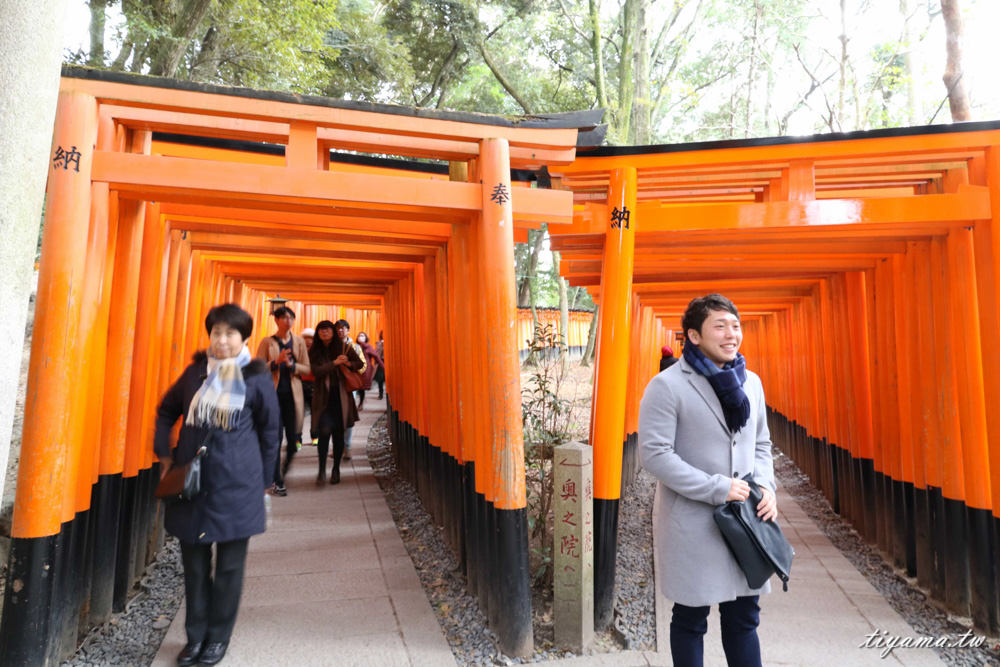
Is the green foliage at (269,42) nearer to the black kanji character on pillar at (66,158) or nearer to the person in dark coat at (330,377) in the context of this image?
the person in dark coat at (330,377)

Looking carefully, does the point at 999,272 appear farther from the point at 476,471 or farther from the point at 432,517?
the point at 432,517

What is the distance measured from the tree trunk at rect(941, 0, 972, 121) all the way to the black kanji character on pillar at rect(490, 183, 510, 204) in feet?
19.4

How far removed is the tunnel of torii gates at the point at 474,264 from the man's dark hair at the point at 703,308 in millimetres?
1148

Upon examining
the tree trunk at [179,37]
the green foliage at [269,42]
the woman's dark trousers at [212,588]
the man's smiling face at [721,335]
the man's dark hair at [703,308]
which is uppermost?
the green foliage at [269,42]

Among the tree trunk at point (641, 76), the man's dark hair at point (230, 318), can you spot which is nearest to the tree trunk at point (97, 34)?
the man's dark hair at point (230, 318)

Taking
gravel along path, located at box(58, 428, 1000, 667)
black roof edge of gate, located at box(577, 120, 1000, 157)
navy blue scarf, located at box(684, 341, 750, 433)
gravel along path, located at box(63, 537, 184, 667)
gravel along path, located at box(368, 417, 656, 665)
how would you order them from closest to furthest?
1. navy blue scarf, located at box(684, 341, 750, 433)
2. gravel along path, located at box(63, 537, 184, 667)
3. gravel along path, located at box(58, 428, 1000, 667)
4. gravel along path, located at box(368, 417, 656, 665)
5. black roof edge of gate, located at box(577, 120, 1000, 157)

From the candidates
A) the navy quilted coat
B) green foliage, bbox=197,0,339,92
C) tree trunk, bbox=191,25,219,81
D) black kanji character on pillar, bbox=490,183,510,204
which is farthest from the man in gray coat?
tree trunk, bbox=191,25,219,81

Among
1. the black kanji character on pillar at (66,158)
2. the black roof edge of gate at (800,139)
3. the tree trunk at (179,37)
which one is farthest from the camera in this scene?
the tree trunk at (179,37)

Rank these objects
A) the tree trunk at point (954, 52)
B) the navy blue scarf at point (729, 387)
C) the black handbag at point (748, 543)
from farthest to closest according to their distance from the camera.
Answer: the tree trunk at point (954, 52), the navy blue scarf at point (729, 387), the black handbag at point (748, 543)

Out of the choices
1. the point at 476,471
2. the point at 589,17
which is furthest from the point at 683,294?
the point at 589,17

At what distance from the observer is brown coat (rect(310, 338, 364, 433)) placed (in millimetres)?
5941

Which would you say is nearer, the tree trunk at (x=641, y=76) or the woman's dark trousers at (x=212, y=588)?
the woman's dark trousers at (x=212, y=588)

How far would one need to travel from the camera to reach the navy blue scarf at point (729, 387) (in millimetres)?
2201

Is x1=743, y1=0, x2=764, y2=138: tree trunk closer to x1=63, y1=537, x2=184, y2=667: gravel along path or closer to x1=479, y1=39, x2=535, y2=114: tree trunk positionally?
x1=479, y1=39, x2=535, y2=114: tree trunk
